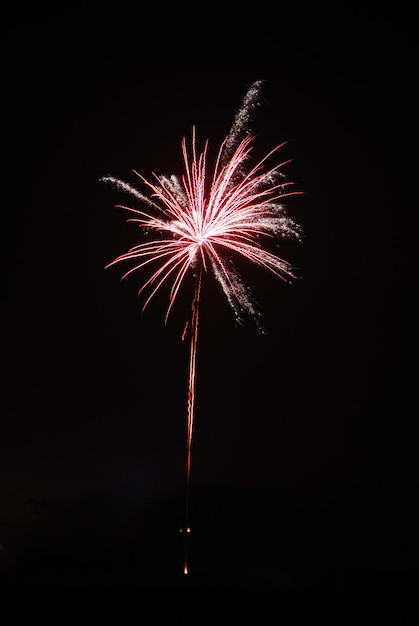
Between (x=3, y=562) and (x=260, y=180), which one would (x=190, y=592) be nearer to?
(x=260, y=180)

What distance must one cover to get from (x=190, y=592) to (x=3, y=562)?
1716 centimetres

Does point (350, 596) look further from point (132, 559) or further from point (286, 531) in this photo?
point (286, 531)

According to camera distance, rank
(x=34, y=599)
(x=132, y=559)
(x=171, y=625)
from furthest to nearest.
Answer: (x=132, y=559) < (x=34, y=599) < (x=171, y=625)

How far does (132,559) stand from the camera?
22.4 metres

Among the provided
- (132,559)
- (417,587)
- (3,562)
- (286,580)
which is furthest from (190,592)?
(3,562)

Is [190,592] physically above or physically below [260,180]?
below

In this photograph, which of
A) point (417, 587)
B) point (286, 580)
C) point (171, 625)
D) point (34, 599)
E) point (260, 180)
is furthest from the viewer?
point (286, 580)

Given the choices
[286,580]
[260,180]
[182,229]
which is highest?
[260,180]

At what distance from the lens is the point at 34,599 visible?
31.0 feet

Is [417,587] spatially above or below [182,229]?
below

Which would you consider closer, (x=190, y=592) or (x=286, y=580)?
(x=190, y=592)

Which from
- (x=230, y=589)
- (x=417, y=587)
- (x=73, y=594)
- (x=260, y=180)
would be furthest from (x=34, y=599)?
(x=260, y=180)

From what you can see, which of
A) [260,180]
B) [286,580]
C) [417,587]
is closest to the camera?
[417,587]

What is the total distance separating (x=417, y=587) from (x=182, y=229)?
9.90 m
